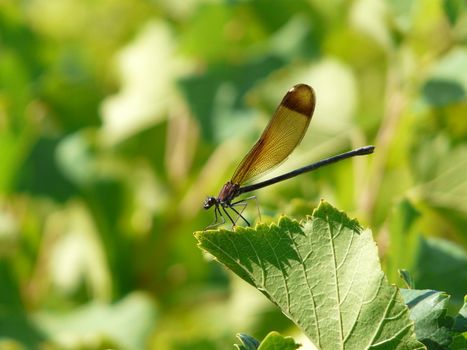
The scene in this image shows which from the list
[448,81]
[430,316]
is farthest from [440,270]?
[448,81]

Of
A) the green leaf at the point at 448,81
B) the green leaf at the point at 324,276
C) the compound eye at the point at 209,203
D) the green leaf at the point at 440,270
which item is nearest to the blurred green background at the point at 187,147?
the green leaf at the point at 448,81

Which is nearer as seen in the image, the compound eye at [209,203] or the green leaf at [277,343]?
the green leaf at [277,343]

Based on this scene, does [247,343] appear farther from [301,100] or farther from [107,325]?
[107,325]

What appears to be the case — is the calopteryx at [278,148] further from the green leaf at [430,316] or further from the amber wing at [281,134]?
the green leaf at [430,316]

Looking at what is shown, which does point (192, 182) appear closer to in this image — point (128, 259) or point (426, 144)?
point (128, 259)

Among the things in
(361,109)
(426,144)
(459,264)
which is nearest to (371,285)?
(459,264)

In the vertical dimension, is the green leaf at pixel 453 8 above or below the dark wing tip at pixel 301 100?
above

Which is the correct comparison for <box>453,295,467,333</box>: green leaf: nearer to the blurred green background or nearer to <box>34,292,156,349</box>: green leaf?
the blurred green background

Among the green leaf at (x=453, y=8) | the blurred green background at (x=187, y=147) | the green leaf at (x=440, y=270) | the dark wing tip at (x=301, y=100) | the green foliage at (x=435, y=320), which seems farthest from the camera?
the blurred green background at (x=187, y=147)
